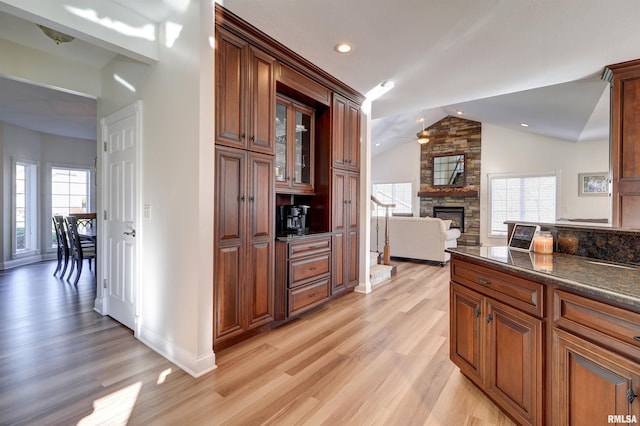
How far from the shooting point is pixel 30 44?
2.81m

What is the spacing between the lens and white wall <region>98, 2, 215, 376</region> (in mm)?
2145

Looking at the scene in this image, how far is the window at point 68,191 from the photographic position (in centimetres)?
646

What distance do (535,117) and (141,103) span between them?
288 inches

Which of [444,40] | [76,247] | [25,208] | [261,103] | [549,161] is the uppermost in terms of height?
[444,40]

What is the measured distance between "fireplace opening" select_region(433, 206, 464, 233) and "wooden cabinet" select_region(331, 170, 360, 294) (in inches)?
244

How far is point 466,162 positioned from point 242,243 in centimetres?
861

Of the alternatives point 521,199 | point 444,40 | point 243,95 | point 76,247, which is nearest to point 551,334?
point 444,40

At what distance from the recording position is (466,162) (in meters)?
9.22

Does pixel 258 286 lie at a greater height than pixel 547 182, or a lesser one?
lesser

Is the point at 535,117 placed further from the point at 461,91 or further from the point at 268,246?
the point at 268,246

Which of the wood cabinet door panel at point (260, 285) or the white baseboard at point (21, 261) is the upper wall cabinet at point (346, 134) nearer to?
the wood cabinet door panel at point (260, 285)

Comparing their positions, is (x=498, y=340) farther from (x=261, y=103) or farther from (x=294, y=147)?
(x=294, y=147)

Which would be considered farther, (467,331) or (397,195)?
(397,195)

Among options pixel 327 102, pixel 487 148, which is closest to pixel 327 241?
pixel 327 102
